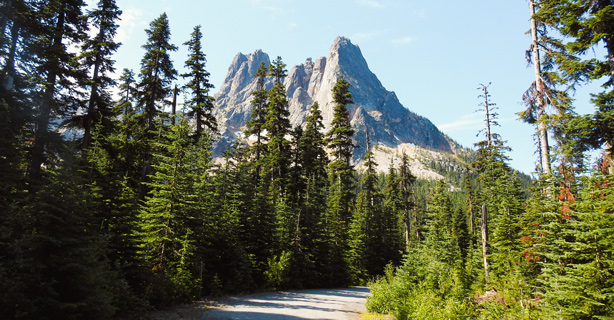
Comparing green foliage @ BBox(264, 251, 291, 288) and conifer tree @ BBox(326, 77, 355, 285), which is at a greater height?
conifer tree @ BBox(326, 77, 355, 285)

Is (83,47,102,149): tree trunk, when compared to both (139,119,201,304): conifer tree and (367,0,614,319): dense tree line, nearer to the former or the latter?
(139,119,201,304): conifer tree

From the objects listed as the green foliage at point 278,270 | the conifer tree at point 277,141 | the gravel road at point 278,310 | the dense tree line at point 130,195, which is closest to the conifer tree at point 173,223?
the dense tree line at point 130,195

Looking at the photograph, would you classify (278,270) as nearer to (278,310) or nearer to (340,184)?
(278,310)

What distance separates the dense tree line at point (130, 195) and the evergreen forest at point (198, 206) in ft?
0.25

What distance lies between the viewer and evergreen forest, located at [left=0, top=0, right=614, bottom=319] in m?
7.66

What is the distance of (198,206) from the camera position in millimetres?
15078

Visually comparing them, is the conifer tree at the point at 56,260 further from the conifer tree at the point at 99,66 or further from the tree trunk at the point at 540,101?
the tree trunk at the point at 540,101

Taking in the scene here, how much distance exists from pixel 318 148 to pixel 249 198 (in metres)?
16.5

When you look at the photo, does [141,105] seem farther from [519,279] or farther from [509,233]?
[509,233]

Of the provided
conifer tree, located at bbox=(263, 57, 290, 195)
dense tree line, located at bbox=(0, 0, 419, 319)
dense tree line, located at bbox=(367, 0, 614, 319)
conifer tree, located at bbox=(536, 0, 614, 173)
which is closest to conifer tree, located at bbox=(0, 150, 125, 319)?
dense tree line, located at bbox=(0, 0, 419, 319)

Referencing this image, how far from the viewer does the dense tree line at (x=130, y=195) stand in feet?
25.3

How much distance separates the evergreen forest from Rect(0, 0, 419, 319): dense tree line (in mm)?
78

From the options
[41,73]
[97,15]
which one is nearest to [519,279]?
[41,73]

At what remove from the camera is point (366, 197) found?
39.7 m
